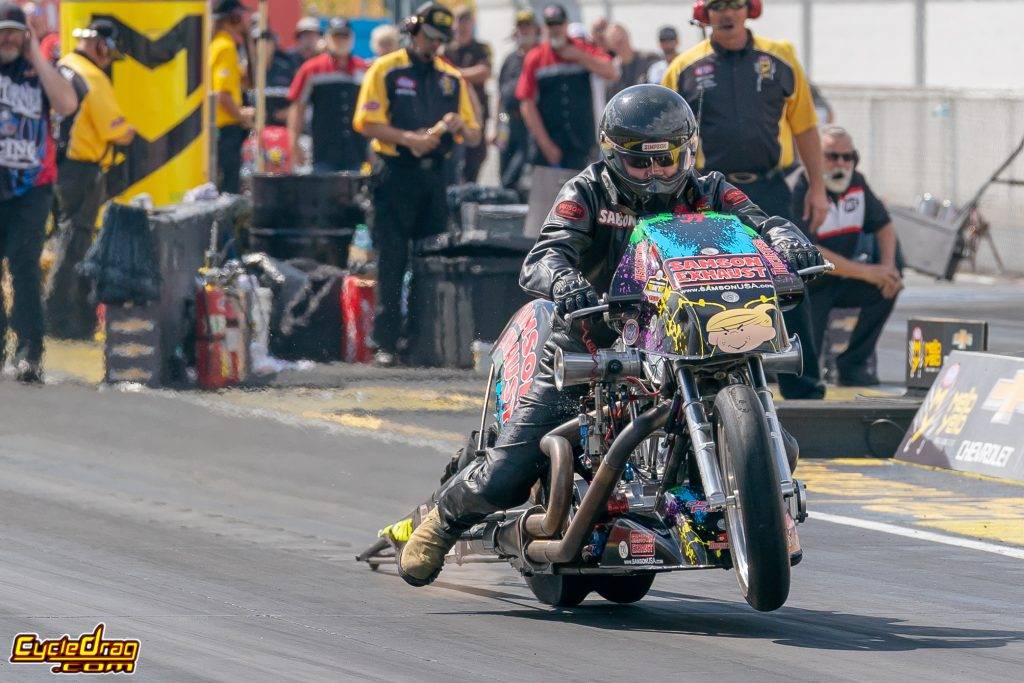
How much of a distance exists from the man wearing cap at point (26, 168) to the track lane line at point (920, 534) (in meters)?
5.82

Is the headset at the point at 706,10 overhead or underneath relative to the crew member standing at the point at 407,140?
overhead

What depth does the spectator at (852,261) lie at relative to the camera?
1401 centimetres

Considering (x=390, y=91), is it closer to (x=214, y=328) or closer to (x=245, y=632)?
(x=214, y=328)

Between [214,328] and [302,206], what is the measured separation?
2447mm

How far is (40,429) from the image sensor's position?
12133mm

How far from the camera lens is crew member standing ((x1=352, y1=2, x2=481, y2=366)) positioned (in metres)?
14.9

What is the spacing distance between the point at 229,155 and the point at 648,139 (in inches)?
525

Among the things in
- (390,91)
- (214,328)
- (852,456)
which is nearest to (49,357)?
(214,328)

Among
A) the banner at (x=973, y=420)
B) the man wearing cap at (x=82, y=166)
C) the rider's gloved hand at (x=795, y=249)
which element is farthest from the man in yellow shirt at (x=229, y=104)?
the rider's gloved hand at (x=795, y=249)

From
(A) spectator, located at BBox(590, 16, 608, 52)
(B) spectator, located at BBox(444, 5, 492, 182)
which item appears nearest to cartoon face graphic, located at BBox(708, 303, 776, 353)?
(B) spectator, located at BBox(444, 5, 492, 182)

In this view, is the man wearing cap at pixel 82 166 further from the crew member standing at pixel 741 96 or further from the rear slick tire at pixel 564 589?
the rear slick tire at pixel 564 589

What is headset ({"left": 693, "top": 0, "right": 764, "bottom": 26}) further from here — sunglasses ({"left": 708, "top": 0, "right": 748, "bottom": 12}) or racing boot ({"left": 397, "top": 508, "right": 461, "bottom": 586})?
racing boot ({"left": 397, "top": 508, "right": 461, "bottom": 586})

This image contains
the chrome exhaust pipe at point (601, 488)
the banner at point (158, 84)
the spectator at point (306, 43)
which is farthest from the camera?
the spectator at point (306, 43)

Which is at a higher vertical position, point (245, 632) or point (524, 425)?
point (524, 425)
